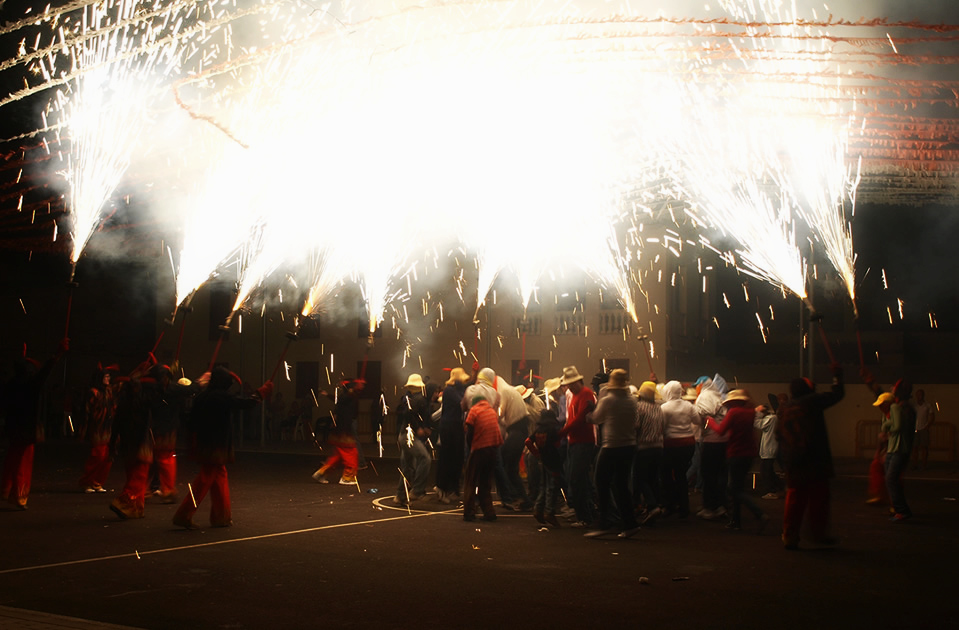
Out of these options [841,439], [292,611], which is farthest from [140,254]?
[292,611]

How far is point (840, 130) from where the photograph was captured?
1084 cm

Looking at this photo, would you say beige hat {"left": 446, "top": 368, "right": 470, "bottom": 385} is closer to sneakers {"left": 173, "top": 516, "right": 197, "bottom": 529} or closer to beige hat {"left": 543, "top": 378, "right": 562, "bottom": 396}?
beige hat {"left": 543, "top": 378, "right": 562, "bottom": 396}

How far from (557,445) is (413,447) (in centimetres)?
292

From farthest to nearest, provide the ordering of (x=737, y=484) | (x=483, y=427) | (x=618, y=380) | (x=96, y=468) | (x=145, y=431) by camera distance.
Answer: (x=96, y=468), (x=145, y=431), (x=483, y=427), (x=737, y=484), (x=618, y=380)

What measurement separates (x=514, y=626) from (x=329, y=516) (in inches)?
219

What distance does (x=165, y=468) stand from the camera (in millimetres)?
11523

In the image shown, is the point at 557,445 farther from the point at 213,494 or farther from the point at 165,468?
the point at 165,468

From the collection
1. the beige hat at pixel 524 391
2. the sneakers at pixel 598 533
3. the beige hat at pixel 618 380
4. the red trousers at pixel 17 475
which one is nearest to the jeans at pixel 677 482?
the sneakers at pixel 598 533

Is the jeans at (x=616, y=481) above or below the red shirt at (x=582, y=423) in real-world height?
below

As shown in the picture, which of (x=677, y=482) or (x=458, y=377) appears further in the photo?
(x=458, y=377)

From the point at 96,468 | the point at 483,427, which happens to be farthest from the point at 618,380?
the point at 96,468

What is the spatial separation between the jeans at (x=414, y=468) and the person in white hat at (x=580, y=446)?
2868 millimetres

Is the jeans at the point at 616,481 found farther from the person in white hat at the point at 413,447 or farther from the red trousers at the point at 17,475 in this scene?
the red trousers at the point at 17,475

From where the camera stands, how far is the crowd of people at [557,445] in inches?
355
